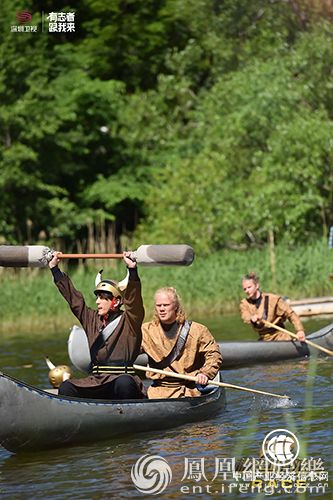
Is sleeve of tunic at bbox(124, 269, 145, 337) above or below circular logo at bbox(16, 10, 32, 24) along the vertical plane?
below

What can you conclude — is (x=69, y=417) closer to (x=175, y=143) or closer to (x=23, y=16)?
(x=23, y=16)

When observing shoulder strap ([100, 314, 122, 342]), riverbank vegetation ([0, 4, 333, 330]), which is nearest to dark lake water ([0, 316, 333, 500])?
shoulder strap ([100, 314, 122, 342])

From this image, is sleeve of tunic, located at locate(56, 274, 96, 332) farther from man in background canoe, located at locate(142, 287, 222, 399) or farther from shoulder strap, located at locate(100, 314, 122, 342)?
man in background canoe, located at locate(142, 287, 222, 399)

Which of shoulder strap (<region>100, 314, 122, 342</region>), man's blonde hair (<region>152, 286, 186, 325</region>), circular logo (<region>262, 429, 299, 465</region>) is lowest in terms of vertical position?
circular logo (<region>262, 429, 299, 465</region>)

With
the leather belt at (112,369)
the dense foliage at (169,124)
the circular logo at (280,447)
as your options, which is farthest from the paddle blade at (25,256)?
the dense foliage at (169,124)

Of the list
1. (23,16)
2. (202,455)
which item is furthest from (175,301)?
(23,16)

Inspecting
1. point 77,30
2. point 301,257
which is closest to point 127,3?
point 77,30

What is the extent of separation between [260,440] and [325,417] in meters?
1.16

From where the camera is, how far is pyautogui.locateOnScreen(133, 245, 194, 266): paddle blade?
1092cm

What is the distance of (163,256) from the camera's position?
10969mm

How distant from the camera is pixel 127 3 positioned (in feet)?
131

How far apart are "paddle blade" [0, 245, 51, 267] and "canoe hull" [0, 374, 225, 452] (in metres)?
1.37

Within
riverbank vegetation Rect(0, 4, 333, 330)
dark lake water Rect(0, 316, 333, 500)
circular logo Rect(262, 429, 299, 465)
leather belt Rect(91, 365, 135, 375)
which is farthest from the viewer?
riverbank vegetation Rect(0, 4, 333, 330)

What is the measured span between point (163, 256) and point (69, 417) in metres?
1.63
